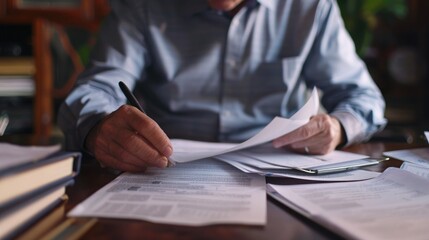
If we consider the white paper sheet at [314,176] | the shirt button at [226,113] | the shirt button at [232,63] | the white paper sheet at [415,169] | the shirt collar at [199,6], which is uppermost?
the shirt collar at [199,6]

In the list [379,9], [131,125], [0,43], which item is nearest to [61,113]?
[131,125]

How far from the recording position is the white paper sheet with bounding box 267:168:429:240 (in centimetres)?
35

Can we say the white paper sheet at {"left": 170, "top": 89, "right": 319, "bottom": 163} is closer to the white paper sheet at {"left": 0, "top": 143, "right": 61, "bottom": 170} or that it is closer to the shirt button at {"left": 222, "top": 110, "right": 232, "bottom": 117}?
the white paper sheet at {"left": 0, "top": 143, "right": 61, "bottom": 170}

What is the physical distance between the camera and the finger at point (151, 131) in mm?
551

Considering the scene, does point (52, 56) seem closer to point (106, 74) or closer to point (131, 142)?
point (106, 74)

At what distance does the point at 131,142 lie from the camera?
1.84 feet

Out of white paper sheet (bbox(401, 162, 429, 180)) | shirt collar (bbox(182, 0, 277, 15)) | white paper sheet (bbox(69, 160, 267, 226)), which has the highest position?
shirt collar (bbox(182, 0, 277, 15))

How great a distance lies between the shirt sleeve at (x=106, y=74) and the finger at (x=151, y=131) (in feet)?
0.41

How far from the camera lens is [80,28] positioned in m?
2.12

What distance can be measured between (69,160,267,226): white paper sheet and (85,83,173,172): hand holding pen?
0.02m

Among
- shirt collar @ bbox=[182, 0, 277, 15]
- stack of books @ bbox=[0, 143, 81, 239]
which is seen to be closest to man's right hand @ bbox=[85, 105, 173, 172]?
stack of books @ bbox=[0, 143, 81, 239]

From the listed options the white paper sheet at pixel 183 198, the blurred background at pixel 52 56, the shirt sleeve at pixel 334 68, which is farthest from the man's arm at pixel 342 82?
the blurred background at pixel 52 56

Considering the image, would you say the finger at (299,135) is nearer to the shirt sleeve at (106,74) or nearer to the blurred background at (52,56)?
the shirt sleeve at (106,74)

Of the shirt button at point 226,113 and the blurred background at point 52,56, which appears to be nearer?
the shirt button at point 226,113
